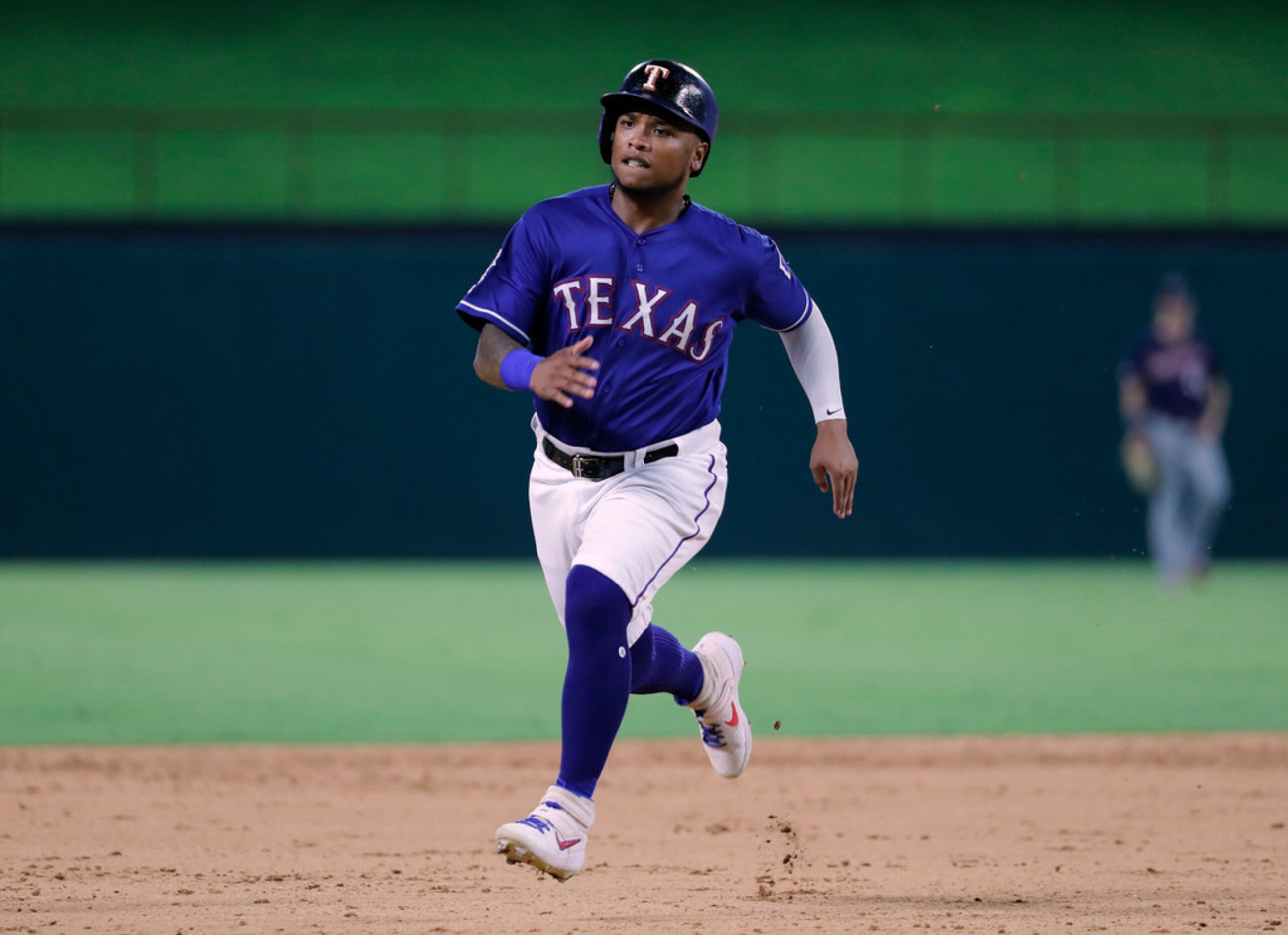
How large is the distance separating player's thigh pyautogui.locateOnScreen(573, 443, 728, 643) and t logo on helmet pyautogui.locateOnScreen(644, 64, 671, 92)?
3.25ft

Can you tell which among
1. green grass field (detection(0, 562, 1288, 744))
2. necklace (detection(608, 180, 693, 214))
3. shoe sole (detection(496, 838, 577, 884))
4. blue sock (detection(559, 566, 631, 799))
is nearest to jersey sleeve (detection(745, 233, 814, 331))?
necklace (detection(608, 180, 693, 214))

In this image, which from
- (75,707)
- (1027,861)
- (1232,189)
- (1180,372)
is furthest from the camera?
(1232,189)

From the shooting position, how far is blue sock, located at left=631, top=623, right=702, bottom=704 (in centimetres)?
479

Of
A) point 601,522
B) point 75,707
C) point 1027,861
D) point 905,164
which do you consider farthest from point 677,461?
point 905,164

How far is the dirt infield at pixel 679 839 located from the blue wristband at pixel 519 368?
1.31m

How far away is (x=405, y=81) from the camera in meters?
21.6

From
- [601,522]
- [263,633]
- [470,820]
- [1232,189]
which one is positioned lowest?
[263,633]

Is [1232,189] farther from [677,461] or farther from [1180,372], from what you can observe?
[677,461]

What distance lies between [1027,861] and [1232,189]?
16.3 metres

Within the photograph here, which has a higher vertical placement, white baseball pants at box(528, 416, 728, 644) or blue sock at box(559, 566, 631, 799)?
white baseball pants at box(528, 416, 728, 644)

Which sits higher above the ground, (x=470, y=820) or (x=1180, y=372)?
(x=1180, y=372)

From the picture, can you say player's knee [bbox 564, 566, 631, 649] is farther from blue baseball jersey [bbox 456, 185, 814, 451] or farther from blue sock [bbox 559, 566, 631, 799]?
blue baseball jersey [bbox 456, 185, 814, 451]

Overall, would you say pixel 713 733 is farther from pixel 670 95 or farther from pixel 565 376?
pixel 670 95

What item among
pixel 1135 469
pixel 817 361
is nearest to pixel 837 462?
pixel 817 361
